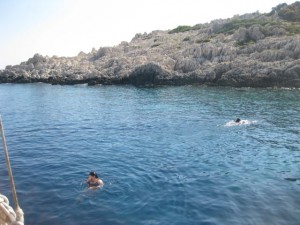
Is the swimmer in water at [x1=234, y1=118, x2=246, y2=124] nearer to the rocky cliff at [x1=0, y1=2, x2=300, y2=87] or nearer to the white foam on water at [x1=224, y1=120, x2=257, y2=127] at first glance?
the white foam on water at [x1=224, y1=120, x2=257, y2=127]

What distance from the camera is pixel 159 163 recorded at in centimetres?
2838

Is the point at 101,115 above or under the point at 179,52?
under

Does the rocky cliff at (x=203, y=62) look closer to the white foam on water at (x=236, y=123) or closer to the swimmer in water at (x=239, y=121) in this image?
the white foam on water at (x=236, y=123)

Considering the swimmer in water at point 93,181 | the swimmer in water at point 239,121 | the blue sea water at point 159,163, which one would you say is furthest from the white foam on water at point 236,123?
the swimmer in water at point 93,181

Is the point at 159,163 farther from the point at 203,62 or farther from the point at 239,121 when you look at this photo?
the point at 203,62

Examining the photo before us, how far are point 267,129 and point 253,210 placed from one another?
2174 centimetres

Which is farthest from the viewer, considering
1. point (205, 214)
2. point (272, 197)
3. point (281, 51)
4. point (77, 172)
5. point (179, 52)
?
point (179, 52)

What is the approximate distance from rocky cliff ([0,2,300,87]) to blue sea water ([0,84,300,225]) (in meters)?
23.3

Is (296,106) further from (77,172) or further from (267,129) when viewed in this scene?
(77,172)

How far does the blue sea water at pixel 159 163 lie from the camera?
19.7 metres

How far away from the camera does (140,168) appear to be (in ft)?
89.9

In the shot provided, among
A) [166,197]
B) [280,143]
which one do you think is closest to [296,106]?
[280,143]

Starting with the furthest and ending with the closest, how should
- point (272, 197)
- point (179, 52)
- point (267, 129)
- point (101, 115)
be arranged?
point (179, 52), point (101, 115), point (267, 129), point (272, 197)

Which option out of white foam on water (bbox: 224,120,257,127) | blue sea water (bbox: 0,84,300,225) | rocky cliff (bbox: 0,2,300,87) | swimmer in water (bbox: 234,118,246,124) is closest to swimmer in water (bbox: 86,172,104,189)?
blue sea water (bbox: 0,84,300,225)
